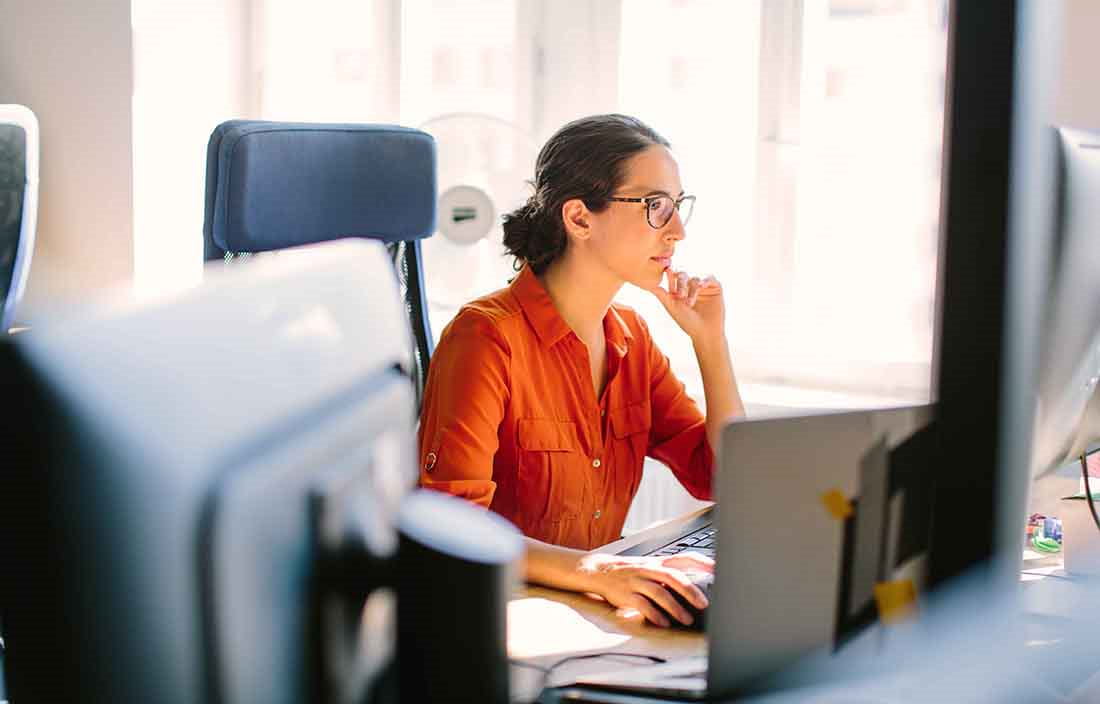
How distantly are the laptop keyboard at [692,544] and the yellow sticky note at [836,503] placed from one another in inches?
20.7

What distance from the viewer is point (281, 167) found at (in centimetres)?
175

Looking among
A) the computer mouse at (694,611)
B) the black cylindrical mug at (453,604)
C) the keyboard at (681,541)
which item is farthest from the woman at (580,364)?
the black cylindrical mug at (453,604)

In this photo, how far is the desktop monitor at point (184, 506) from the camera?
0.41m

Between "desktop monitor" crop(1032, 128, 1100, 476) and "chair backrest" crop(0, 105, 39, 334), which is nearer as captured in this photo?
"desktop monitor" crop(1032, 128, 1100, 476)

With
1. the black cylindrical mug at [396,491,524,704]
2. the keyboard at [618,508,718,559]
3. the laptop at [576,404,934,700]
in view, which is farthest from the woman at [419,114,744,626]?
the black cylindrical mug at [396,491,524,704]

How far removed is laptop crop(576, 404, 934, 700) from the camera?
88cm

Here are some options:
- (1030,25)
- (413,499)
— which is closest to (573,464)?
(1030,25)

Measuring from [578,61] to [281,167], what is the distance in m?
1.56

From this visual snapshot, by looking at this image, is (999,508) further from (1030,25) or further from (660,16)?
(660,16)

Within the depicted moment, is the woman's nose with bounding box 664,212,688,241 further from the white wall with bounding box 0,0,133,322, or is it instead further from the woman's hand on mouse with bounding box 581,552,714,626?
the white wall with bounding box 0,0,133,322

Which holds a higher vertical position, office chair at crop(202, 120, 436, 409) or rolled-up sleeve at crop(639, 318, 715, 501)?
office chair at crop(202, 120, 436, 409)

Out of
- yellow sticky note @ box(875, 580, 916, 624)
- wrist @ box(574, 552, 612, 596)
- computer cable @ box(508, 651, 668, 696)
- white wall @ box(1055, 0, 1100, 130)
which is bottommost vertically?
computer cable @ box(508, 651, 668, 696)

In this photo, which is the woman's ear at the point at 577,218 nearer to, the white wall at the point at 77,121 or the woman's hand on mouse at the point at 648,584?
the woman's hand on mouse at the point at 648,584

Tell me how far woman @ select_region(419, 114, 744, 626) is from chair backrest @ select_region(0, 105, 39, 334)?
2.92ft
